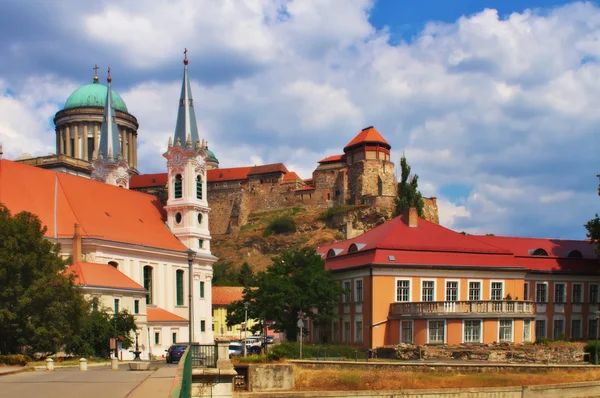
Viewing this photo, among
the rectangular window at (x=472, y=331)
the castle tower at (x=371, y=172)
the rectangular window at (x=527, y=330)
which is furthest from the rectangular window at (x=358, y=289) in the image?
the castle tower at (x=371, y=172)

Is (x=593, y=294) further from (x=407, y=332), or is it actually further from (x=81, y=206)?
(x=81, y=206)

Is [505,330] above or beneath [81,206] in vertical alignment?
beneath

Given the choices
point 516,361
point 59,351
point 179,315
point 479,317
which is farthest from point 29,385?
point 179,315

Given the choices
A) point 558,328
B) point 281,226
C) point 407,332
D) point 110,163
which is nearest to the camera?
point 407,332

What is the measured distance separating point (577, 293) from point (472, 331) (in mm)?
15006

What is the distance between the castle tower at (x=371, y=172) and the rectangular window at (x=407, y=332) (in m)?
85.4

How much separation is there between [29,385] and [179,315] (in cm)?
4789

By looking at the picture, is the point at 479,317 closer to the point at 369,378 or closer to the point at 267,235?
the point at 369,378

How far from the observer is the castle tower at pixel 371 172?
13725 centimetres

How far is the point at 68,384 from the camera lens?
27.7 m

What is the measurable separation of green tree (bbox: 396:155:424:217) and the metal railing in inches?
3113

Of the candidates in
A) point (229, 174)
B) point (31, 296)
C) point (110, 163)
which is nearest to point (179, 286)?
point (110, 163)

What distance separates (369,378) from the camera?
35688 millimetres

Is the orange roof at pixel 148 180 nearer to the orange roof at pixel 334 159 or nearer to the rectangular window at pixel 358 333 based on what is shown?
the orange roof at pixel 334 159
